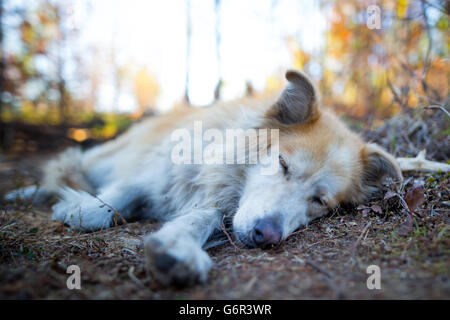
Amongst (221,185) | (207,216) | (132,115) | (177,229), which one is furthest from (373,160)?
(132,115)

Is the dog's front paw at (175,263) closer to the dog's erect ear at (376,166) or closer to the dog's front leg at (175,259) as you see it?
the dog's front leg at (175,259)

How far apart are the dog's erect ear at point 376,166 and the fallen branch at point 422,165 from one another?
42cm

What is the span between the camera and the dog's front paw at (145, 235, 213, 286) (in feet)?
4.87

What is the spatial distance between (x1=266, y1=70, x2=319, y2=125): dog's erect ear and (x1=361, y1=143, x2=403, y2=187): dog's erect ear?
618 millimetres

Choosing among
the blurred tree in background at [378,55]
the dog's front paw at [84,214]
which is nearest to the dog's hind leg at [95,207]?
the dog's front paw at [84,214]

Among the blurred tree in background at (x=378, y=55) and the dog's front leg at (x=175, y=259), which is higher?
the blurred tree in background at (x=378, y=55)

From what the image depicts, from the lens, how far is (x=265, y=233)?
74.5 inches

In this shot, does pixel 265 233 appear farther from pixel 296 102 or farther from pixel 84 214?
pixel 84 214

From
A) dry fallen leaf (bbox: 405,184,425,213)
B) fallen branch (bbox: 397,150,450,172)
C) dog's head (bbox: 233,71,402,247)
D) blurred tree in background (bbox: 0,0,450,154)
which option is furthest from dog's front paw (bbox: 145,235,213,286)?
blurred tree in background (bbox: 0,0,450,154)

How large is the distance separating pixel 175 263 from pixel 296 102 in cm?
175

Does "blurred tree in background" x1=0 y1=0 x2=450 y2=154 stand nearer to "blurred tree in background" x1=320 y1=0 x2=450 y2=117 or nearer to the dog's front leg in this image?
"blurred tree in background" x1=320 y1=0 x2=450 y2=117

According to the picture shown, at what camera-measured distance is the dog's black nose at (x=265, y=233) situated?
74.7 inches
